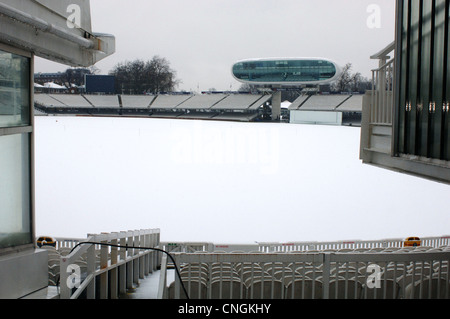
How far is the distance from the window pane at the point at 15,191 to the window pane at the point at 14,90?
0.15 m

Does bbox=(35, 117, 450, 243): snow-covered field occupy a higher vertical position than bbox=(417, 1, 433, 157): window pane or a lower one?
lower

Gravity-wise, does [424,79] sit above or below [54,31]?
below

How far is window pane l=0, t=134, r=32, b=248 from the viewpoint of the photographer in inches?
152

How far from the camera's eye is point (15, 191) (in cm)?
405

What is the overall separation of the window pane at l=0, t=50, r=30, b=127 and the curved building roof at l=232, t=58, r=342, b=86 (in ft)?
221

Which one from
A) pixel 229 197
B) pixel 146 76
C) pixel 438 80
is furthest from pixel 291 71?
pixel 438 80

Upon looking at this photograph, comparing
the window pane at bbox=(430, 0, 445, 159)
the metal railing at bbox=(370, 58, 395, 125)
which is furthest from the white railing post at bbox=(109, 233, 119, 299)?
the metal railing at bbox=(370, 58, 395, 125)

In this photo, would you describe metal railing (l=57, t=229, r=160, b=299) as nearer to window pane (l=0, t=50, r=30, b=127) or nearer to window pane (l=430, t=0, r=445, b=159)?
window pane (l=0, t=50, r=30, b=127)

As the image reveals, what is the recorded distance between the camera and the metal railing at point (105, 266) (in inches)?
139

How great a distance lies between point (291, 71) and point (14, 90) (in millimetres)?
69067

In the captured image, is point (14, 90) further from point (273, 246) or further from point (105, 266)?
point (273, 246)

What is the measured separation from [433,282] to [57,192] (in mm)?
10386
